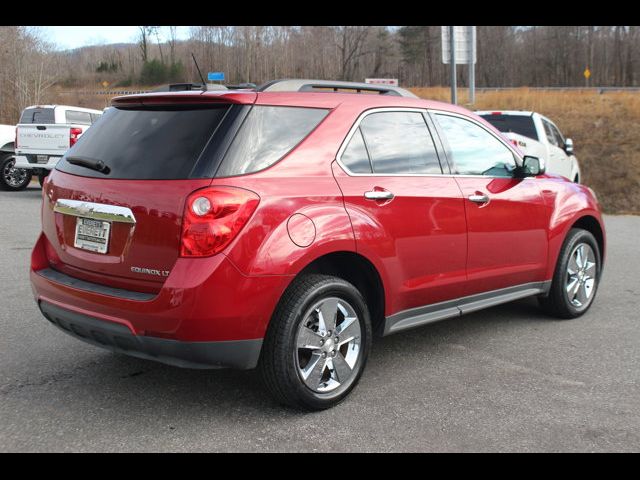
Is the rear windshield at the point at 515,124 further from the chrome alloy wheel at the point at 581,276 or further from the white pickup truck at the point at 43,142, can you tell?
the white pickup truck at the point at 43,142

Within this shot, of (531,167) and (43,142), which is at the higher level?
(43,142)

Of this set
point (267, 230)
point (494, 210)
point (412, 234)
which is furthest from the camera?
point (494, 210)

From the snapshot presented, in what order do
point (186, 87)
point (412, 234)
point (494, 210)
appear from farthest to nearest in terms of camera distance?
1. point (494, 210)
2. point (412, 234)
3. point (186, 87)

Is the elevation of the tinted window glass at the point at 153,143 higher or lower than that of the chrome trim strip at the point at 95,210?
higher

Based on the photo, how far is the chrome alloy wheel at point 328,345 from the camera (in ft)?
11.9

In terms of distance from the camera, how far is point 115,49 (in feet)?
205

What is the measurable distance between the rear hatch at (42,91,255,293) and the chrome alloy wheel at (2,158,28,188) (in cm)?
1330

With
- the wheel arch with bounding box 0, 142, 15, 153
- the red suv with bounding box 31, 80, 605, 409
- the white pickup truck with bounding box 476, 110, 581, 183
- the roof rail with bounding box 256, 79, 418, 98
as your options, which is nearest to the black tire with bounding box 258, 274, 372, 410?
the red suv with bounding box 31, 80, 605, 409

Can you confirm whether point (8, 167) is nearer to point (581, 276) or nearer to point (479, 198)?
point (581, 276)

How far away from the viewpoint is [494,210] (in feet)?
15.7

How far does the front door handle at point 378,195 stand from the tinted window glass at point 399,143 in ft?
0.49

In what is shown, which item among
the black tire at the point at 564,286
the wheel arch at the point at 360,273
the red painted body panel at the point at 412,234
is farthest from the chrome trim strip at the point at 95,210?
the black tire at the point at 564,286

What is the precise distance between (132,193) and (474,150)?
2.47 meters

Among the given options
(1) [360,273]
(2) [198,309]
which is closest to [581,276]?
(1) [360,273]
